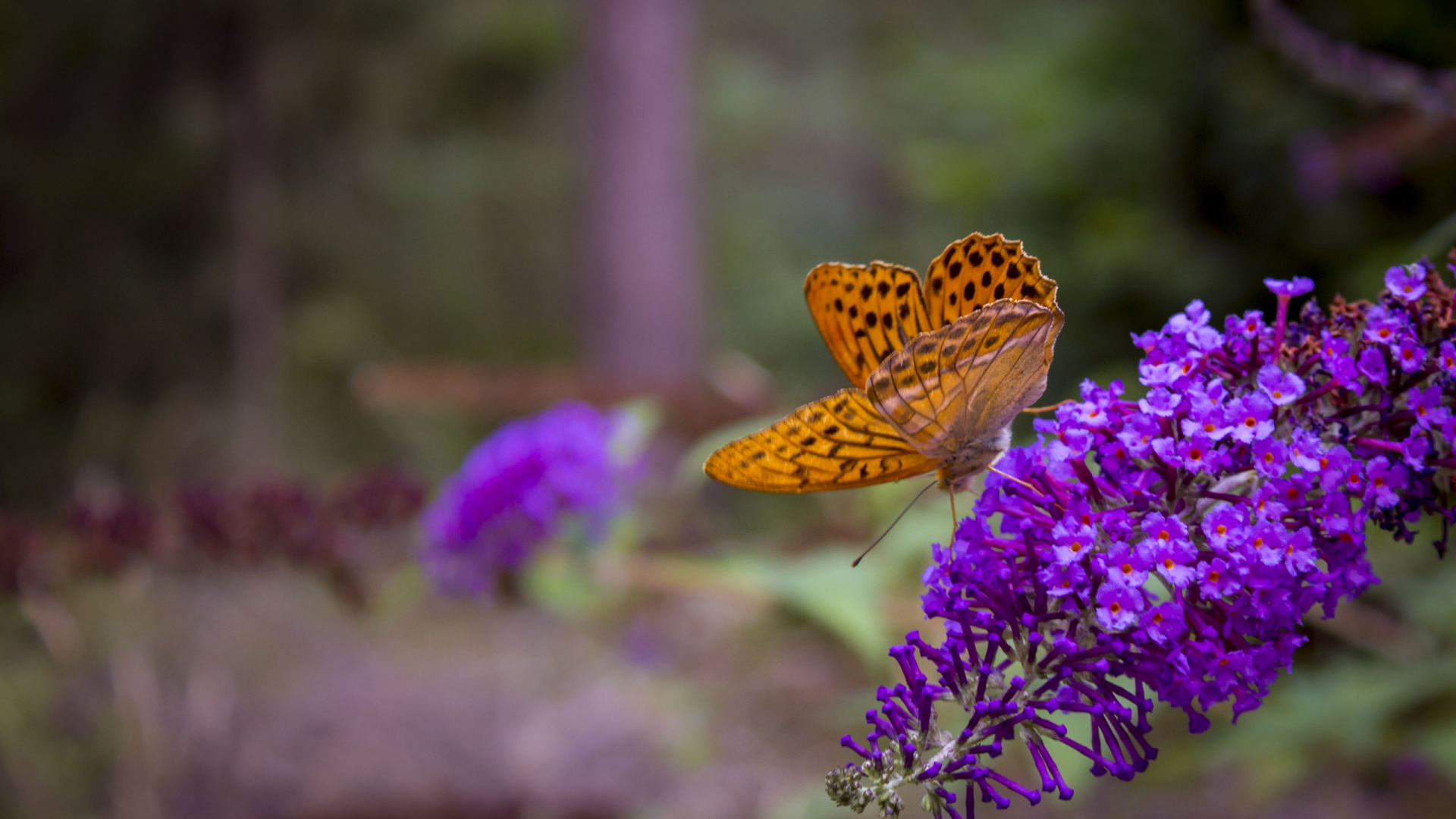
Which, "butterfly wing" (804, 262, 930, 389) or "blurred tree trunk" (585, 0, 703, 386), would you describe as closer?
"butterfly wing" (804, 262, 930, 389)

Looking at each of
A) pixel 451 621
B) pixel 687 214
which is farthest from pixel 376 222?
pixel 451 621

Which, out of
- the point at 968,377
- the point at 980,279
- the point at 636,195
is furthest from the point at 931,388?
the point at 636,195

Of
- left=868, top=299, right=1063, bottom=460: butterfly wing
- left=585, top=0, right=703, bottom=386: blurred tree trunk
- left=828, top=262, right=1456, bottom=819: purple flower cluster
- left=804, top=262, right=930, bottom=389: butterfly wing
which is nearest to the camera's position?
left=828, top=262, right=1456, bottom=819: purple flower cluster

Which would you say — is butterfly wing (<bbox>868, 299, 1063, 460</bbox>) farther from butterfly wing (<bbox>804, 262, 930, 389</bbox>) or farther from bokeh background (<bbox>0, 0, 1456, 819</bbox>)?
bokeh background (<bbox>0, 0, 1456, 819</bbox>)

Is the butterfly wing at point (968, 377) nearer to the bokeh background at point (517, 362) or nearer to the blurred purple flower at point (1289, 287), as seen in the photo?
the blurred purple flower at point (1289, 287)

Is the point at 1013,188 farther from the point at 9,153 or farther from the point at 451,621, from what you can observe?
the point at 9,153

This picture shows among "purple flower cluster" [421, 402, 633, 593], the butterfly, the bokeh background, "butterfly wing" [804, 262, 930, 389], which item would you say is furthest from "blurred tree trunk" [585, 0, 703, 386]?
the butterfly

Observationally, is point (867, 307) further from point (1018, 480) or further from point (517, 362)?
point (517, 362)
